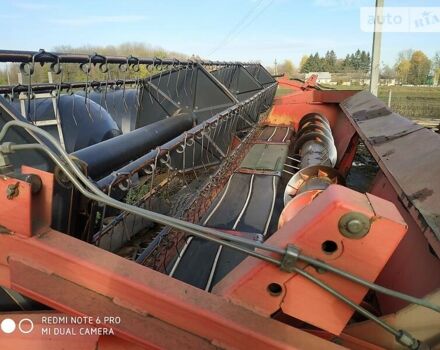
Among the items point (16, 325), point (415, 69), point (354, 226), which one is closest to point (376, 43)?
point (354, 226)

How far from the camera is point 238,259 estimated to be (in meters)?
2.29

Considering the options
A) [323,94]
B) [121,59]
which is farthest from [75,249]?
[323,94]

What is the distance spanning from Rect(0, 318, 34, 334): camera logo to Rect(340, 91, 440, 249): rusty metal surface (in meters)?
1.49

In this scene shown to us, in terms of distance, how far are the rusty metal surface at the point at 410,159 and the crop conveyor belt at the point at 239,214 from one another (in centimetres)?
86

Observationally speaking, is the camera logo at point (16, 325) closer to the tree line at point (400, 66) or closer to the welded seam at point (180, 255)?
the welded seam at point (180, 255)

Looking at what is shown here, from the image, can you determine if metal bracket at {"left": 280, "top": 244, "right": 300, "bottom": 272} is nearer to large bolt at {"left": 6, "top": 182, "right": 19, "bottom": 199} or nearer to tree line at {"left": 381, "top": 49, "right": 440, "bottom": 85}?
large bolt at {"left": 6, "top": 182, "right": 19, "bottom": 199}

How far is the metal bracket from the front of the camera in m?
1.13

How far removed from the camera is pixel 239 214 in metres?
2.99

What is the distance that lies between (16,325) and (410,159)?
2156 millimetres

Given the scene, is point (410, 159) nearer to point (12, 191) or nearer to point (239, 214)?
point (239, 214)

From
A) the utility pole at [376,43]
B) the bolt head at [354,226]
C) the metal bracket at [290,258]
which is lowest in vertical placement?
the metal bracket at [290,258]

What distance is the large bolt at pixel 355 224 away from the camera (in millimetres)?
1104

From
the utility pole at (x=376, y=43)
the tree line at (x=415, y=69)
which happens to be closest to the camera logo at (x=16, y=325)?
the utility pole at (x=376, y=43)

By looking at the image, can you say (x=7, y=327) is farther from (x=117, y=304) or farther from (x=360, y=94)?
(x=360, y=94)
